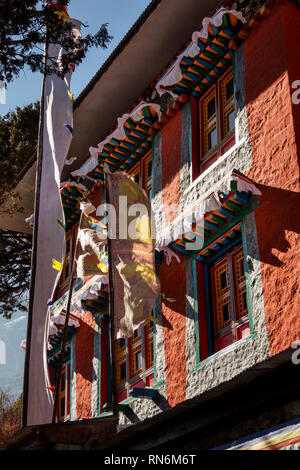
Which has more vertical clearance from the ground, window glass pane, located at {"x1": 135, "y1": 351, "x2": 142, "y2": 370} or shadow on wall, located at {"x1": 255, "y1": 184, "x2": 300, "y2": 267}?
shadow on wall, located at {"x1": 255, "y1": 184, "x2": 300, "y2": 267}

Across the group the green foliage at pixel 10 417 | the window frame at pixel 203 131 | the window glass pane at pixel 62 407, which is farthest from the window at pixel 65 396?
the green foliage at pixel 10 417

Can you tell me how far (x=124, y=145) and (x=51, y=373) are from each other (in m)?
6.00

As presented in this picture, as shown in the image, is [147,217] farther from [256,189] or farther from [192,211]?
[256,189]

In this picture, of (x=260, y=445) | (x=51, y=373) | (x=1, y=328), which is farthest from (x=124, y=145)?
(x=1, y=328)

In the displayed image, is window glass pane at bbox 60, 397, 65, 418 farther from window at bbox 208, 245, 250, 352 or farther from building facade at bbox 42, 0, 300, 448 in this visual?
window at bbox 208, 245, 250, 352

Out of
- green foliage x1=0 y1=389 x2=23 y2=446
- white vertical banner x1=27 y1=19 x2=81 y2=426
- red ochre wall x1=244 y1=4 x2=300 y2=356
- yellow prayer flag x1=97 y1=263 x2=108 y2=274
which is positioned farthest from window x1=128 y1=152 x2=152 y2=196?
green foliage x1=0 y1=389 x2=23 y2=446

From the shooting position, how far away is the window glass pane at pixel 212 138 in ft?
43.6

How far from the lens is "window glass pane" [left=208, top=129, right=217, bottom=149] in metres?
13.3

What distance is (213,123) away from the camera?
13445mm

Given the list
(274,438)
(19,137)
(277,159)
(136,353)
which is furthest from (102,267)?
(19,137)

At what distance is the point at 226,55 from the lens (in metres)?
13.0

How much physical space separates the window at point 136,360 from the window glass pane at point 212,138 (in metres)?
3.48

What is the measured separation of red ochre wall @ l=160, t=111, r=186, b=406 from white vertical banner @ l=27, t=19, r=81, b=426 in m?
1.97

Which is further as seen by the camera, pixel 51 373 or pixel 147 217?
pixel 51 373
